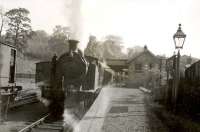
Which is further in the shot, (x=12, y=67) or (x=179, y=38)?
(x=12, y=67)

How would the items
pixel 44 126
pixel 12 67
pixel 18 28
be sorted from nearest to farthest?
pixel 44 126 → pixel 12 67 → pixel 18 28

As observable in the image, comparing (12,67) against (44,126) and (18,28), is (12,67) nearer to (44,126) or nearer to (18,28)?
(44,126)

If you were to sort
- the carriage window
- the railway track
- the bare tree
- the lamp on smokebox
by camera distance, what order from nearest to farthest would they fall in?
the railway track
the lamp on smokebox
the carriage window
the bare tree

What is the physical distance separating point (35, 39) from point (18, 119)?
304 feet

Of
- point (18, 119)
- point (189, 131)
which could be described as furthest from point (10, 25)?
point (189, 131)

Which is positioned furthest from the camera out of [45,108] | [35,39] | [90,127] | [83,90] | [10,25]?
[35,39]

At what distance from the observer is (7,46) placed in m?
13.8

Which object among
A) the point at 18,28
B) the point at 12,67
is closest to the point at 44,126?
the point at 12,67

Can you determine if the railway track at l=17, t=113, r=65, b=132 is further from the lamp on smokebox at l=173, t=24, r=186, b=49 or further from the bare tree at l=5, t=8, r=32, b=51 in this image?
the bare tree at l=5, t=8, r=32, b=51

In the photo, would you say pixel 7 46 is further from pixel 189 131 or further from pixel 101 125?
pixel 189 131

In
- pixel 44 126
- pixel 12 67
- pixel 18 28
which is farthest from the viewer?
pixel 18 28

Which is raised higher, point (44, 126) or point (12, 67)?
point (12, 67)

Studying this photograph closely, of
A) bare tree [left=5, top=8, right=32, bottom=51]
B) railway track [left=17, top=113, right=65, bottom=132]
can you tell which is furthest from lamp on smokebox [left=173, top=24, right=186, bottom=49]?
bare tree [left=5, top=8, right=32, bottom=51]

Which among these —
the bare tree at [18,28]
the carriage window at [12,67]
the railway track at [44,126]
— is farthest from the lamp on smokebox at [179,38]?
the bare tree at [18,28]
